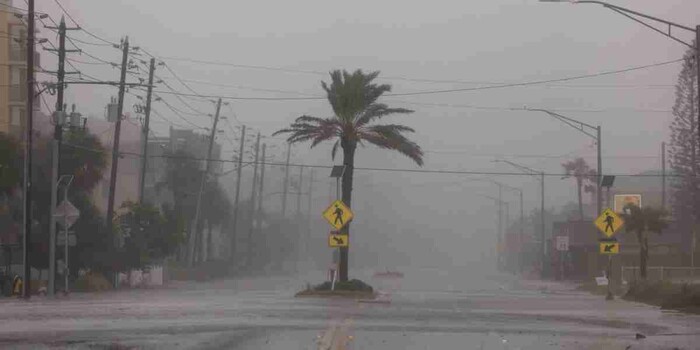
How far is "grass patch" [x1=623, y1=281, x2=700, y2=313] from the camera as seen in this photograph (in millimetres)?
31594

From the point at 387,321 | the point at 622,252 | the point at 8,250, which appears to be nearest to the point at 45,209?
the point at 8,250

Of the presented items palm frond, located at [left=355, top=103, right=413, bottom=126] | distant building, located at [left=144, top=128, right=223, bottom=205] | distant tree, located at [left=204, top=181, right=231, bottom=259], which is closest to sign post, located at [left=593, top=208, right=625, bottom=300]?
palm frond, located at [left=355, top=103, right=413, bottom=126]

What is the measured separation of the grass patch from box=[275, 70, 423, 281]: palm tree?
11.5m

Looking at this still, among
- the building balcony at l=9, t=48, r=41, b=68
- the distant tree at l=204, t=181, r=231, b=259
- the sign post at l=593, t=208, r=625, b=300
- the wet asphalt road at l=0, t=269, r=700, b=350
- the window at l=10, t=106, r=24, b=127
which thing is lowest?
the wet asphalt road at l=0, t=269, r=700, b=350

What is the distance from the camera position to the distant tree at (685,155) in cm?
8662

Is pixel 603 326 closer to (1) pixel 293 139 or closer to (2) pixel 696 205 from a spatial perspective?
(1) pixel 293 139

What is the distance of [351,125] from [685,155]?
5056 cm

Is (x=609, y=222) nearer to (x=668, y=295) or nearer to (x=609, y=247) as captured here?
(x=609, y=247)

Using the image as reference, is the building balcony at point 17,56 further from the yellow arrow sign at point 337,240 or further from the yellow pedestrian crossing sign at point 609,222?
the yellow pedestrian crossing sign at point 609,222

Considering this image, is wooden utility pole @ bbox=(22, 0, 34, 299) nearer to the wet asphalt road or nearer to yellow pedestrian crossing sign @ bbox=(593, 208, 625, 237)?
the wet asphalt road

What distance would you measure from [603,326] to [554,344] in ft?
18.0

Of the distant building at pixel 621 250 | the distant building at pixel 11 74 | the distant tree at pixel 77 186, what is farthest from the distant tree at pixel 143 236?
the distant building at pixel 621 250

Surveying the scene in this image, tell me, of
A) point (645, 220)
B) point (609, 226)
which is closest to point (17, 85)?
point (645, 220)

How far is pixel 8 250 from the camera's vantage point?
54.9 metres
